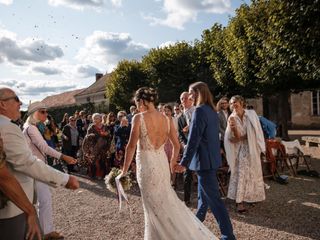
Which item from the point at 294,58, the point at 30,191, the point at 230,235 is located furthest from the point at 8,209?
the point at 294,58

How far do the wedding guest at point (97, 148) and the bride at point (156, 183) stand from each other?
22.5 feet

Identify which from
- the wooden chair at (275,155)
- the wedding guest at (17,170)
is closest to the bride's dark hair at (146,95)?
the wedding guest at (17,170)

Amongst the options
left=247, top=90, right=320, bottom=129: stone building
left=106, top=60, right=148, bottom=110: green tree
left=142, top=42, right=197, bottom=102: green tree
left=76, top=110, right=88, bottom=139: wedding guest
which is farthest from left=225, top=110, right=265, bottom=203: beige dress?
left=106, top=60, right=148, bottom=110: green tree

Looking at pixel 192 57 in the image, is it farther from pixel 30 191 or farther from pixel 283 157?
pixel 30 191

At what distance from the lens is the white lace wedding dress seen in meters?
4.35

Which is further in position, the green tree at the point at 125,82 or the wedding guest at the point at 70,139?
the green tree at the point at 125,82

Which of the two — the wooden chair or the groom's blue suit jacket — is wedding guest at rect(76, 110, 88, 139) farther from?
the groom's blue suit jacket

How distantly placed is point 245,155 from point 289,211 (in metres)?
1.31

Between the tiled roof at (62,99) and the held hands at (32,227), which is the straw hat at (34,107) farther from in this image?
the tiled roof at (62,99)

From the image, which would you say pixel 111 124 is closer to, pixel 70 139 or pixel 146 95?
pixel 70 139

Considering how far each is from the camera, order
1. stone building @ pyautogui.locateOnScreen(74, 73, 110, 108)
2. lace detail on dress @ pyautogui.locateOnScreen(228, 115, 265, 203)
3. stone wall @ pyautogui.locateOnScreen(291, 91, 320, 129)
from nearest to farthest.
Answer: lace detail on dress @ pyautogui.locateOnScreen(228, 115, 265, 203) → stone wall @ pyautogui.locateOnScreen(291, 91, 320, 129) → stone building @ pyautogui.locateOnScreen(74, 73, 110, 108)

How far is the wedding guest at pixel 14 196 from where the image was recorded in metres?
2.50

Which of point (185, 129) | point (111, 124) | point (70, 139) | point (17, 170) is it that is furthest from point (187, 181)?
point (70, 139)

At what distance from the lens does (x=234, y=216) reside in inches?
255
